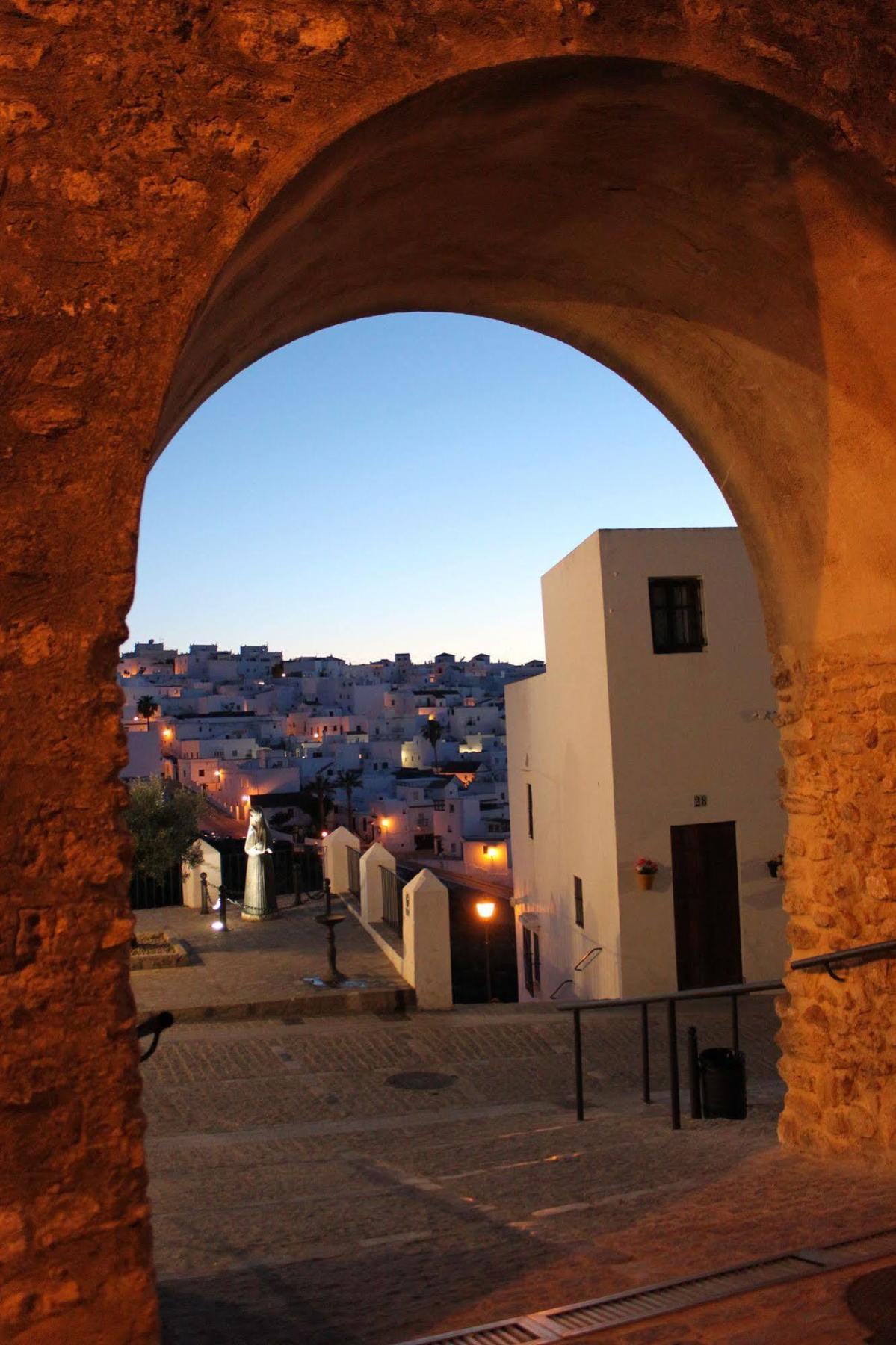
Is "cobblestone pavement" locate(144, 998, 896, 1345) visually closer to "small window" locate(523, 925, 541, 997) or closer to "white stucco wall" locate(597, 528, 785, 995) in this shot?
"white stucco wall" locate(597, 528, 785, 995)

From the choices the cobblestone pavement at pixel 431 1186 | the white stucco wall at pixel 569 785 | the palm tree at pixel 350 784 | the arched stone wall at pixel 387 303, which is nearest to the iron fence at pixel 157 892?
the white stucco wall at pixel 569 785

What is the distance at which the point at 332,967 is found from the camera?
39.2ft

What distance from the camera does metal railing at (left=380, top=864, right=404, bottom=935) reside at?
13.9m

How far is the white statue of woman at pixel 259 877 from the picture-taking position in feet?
52.6

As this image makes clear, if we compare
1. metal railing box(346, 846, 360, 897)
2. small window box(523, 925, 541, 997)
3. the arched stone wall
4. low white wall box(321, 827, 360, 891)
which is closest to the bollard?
the arched stone wall

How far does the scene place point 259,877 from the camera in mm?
16172

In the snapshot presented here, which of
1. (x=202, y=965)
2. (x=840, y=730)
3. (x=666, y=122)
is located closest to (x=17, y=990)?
(x=666, y=122)

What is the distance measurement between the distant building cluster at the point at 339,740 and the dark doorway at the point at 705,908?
684 centimetres

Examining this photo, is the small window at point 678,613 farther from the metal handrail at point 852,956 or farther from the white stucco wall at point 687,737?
the metal handrail at point 852,956

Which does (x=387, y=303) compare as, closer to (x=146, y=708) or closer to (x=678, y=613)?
(x=678, y=613)

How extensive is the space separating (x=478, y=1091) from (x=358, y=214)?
703 centimetres

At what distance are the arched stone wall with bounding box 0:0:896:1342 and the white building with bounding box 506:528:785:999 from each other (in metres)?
7.84

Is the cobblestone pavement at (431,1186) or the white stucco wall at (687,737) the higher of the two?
the white stucco wall at (687,737)

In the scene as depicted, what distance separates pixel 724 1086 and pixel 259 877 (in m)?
10.4
